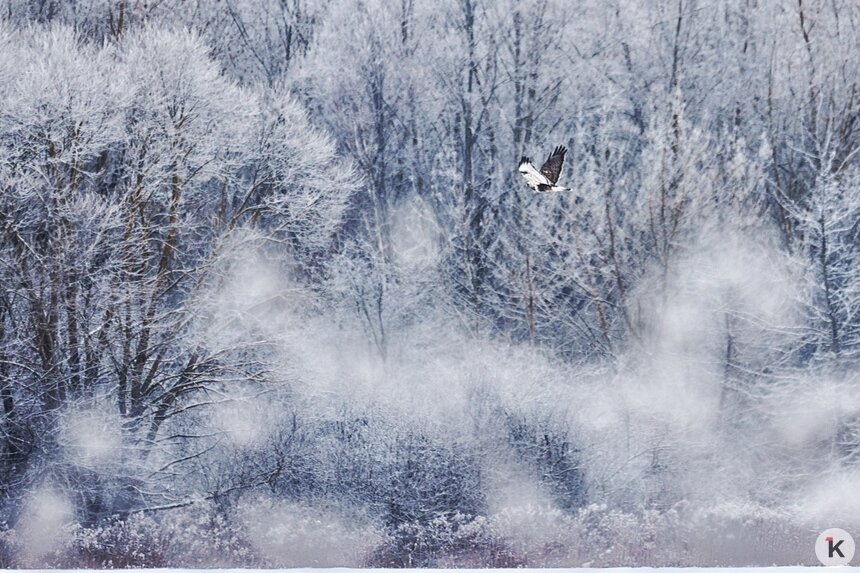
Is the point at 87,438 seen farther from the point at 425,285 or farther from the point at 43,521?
the point at 425,285

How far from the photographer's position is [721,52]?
15.5 meters

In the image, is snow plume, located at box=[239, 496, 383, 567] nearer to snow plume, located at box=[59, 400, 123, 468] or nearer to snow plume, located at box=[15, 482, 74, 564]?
snow plume, located at box=[59, 400, 123, 468]

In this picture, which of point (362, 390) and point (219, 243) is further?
point (362, 390)

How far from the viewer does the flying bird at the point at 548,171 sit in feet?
27.0

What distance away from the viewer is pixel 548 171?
856 centimetres

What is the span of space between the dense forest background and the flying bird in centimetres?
363

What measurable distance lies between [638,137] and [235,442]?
23.7 feet

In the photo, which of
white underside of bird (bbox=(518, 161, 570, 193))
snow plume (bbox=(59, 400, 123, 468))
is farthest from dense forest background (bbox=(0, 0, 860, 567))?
white underside of bird (bbox=(518, 161, 570, 193))

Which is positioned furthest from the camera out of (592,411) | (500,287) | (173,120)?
(500,287)

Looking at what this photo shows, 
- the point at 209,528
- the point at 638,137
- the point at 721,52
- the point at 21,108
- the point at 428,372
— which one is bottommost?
the point at 209,528

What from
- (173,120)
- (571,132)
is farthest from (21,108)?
(571,132)

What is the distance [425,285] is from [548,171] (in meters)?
6.35

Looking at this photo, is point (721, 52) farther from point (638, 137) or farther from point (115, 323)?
point (115, 323)

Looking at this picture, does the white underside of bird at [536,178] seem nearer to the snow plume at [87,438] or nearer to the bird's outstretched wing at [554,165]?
the bird's outstretched wing at [554,165]
